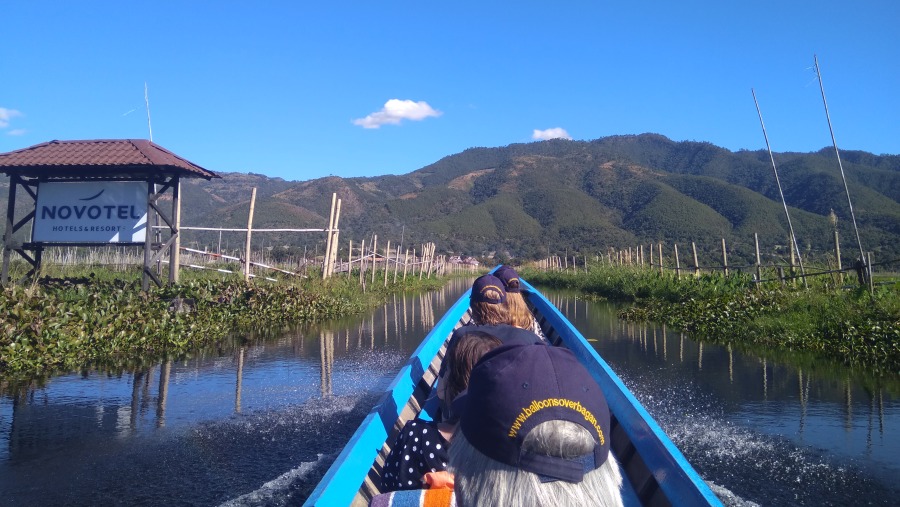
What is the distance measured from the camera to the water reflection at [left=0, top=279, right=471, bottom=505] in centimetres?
442

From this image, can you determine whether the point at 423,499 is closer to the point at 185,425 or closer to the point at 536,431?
the point at 536,431

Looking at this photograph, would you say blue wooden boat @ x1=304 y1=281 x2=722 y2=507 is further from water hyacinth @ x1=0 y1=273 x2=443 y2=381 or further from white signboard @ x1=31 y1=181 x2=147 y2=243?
white signboard @ x1=31 y1=181 x2=147 y2=243

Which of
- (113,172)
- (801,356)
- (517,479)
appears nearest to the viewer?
(517,479)

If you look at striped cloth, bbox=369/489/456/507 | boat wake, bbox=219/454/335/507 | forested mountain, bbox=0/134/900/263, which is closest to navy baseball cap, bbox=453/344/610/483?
striped cloth, bbox=369/489/456/507

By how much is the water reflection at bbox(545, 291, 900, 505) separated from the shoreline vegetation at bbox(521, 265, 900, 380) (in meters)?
0.56

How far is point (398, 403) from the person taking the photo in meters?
3.78

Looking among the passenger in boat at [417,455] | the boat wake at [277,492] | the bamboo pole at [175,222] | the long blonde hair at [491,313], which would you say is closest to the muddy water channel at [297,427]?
the boat wake at [277,492]

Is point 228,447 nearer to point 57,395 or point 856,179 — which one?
point 57,395

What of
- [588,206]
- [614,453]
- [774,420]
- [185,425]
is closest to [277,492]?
[185,425]

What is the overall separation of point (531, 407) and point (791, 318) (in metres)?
11.1

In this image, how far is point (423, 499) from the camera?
6.13 ft

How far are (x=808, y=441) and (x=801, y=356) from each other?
4.58 m

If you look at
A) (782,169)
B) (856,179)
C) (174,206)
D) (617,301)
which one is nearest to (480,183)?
(782,169)

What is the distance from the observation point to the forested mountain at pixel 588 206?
62000 mm
